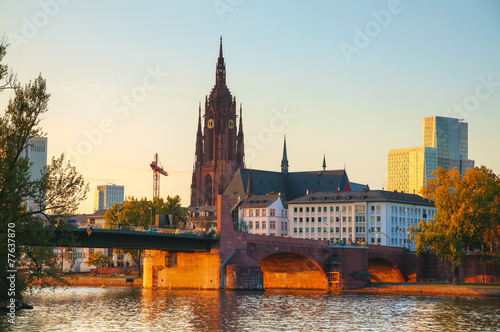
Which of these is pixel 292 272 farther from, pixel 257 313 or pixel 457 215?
pixel 257 313

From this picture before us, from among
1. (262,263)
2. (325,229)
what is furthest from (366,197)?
(262,263)

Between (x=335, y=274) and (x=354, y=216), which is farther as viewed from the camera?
(x=354, y=216)

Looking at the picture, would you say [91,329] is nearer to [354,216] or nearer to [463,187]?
[463,187]

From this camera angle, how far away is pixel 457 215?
119m

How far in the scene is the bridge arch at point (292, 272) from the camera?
130250 mm

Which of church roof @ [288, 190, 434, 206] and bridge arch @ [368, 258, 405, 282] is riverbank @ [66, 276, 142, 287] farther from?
church roof @ [288, 190, 434, 206]

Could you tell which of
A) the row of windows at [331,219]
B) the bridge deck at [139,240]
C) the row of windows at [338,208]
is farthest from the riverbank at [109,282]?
the row of windows at [338,208]

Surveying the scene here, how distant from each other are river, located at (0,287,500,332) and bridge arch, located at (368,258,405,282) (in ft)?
97.8

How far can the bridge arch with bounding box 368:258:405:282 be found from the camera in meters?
141

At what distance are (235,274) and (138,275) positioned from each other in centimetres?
6071

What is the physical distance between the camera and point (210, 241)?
400ft

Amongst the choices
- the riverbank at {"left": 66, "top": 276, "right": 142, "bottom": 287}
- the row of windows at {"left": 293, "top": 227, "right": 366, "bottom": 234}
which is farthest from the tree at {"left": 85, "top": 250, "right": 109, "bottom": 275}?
the row of windows at {"left": 293, "top": 227, "right": 366, "bottom": 234}

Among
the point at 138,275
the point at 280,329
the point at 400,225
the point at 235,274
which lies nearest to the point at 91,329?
the point at 280,329

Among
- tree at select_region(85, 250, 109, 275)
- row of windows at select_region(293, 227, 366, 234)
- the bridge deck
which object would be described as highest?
the bridge deck
